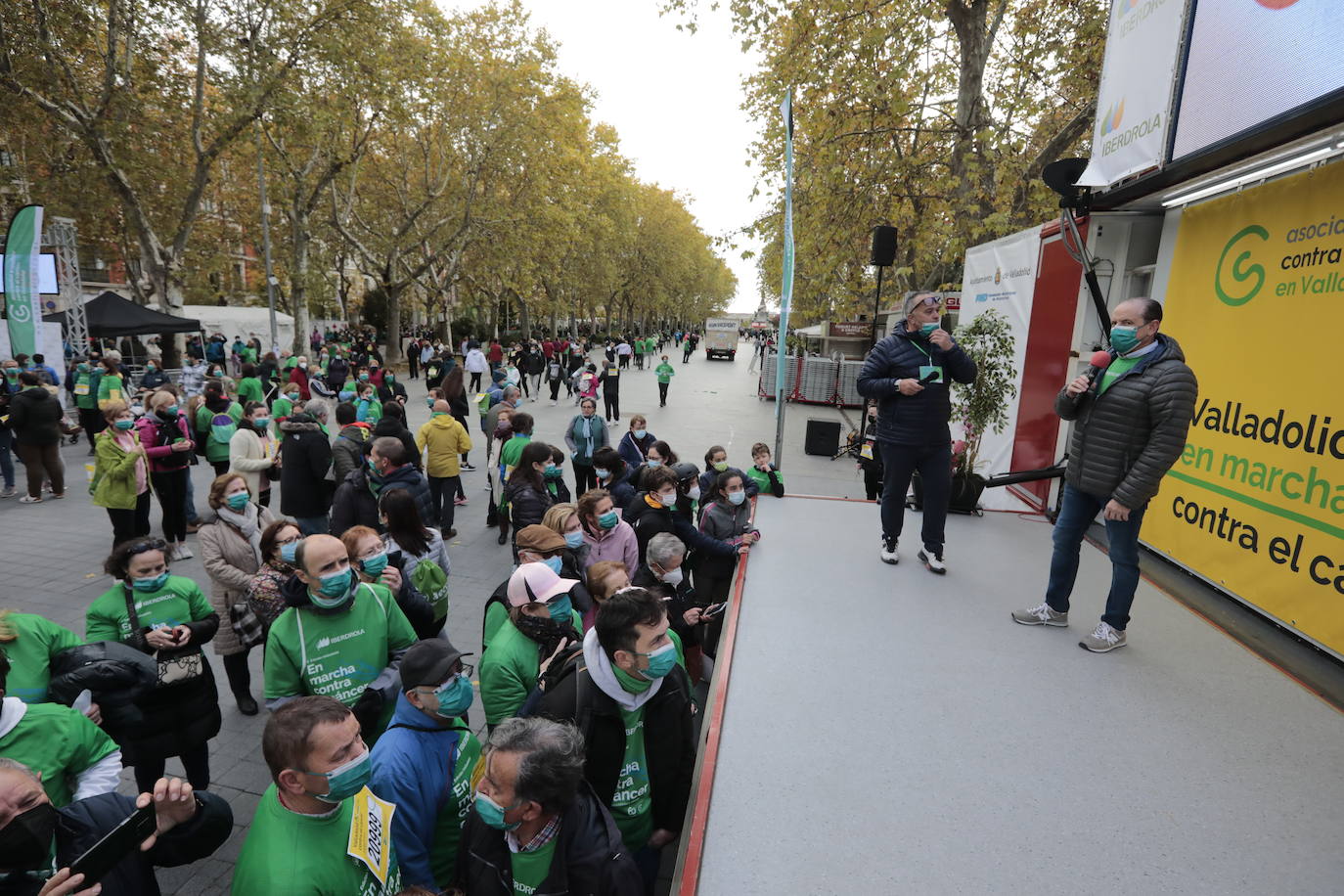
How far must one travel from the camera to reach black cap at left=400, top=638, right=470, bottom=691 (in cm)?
227

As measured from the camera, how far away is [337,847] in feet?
6.36

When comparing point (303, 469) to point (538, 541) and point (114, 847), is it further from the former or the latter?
point (114, 847)

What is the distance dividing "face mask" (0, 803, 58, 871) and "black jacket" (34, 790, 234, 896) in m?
0.28

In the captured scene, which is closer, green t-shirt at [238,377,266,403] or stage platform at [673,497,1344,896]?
stage platform at [673,497,1344,896]

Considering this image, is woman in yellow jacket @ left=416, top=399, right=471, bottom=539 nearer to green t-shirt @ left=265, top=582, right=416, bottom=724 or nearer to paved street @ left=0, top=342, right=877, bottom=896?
paved street @ left=0, top=342, right=877, bottom=896

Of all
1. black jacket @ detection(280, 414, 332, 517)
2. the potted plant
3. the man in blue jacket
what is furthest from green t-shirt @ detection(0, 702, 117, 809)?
the potted plant

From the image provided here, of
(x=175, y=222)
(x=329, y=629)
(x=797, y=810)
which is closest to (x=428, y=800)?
(x=329, y=629)

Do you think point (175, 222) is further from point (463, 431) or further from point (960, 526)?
point (960, 526)

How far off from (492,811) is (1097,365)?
3.44 metres

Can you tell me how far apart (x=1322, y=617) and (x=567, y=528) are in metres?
4.37

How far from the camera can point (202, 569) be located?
23.7ft

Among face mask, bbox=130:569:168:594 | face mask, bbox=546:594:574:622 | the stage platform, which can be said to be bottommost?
the stage platform

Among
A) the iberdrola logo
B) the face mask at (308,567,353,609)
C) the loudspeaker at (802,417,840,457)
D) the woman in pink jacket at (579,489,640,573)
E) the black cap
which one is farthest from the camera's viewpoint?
the loudspeaker at (802,417,840,457)

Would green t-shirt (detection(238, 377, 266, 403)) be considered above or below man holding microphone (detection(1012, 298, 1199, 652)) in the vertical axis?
below
